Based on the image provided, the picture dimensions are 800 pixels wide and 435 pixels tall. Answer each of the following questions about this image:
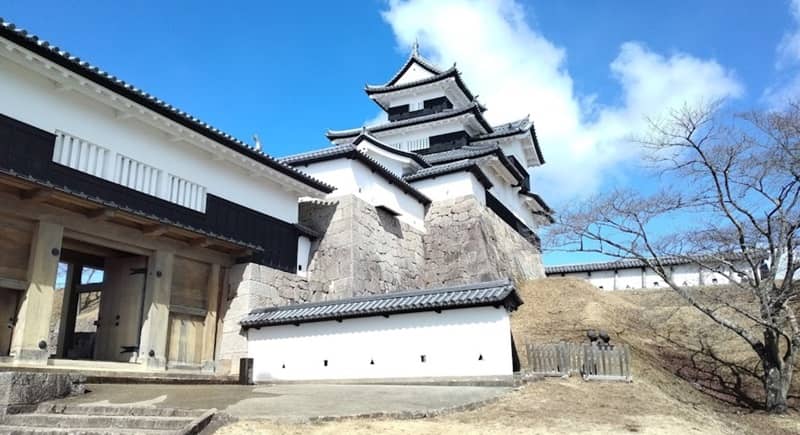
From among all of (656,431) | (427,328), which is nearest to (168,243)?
(427,328)

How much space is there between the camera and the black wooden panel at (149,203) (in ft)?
31.7

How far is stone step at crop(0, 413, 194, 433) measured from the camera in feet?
20.6

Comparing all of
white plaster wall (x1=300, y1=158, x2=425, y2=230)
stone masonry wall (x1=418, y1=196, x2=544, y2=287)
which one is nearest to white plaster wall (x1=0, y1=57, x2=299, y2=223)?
white plaster wall (x1=300, y1=158, x2=425, y2=230)

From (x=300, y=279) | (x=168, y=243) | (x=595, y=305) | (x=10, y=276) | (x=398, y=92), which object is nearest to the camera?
(x=10, y=276)

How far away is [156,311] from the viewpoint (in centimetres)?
1159

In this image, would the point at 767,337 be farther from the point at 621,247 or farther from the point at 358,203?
the point at 358,203

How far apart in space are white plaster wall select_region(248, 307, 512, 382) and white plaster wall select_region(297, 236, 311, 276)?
3.15 meters

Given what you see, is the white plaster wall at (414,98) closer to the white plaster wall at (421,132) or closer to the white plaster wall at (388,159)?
the white plaster wall at (421,132)

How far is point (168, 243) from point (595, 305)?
12.7m

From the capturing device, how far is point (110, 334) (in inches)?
465

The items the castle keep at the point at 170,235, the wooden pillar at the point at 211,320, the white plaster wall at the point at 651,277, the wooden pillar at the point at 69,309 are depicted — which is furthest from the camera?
the white plaster wall at the point at 651,277

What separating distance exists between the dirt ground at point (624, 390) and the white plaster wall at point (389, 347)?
1.19m

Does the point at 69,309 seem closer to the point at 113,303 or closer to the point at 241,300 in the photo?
the point at 113,303

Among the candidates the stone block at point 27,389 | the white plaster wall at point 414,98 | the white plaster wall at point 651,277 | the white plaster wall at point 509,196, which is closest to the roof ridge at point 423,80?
the white plaster wall at point 414,98
